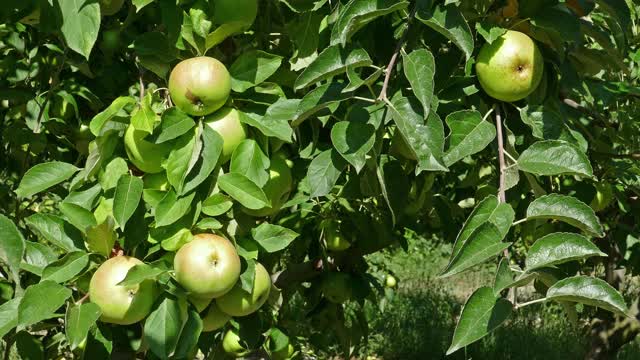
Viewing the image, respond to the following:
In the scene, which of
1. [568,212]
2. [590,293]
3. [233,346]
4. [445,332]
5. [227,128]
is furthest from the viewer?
[445,332]

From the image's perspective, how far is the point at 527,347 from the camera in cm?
580

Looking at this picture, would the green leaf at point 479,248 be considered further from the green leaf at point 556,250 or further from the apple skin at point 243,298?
the apple skin at point 243,298

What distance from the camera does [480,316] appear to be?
997 mm

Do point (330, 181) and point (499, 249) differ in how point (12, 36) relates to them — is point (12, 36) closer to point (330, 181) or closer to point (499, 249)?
point (330, 181)

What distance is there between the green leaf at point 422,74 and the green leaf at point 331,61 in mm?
68

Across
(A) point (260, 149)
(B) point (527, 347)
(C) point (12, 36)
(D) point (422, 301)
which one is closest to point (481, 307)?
(A) point (260, 149)

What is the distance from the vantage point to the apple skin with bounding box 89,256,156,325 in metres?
1.21

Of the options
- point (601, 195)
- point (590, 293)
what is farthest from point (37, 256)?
point (601, 195)

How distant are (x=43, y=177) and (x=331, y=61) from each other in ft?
1.76

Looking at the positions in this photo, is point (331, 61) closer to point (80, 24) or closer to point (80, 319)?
point (80, 24)

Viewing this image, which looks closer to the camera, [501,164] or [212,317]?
[501,164]

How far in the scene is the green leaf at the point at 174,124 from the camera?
1.22 meters

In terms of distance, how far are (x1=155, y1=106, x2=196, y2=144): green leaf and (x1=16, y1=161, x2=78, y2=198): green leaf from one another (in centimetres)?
25

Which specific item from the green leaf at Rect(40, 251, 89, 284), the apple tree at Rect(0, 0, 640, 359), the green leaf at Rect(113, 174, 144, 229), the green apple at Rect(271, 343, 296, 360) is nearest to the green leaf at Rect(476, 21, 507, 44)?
the apple tree at Rect(0, 0, 640, 359)
